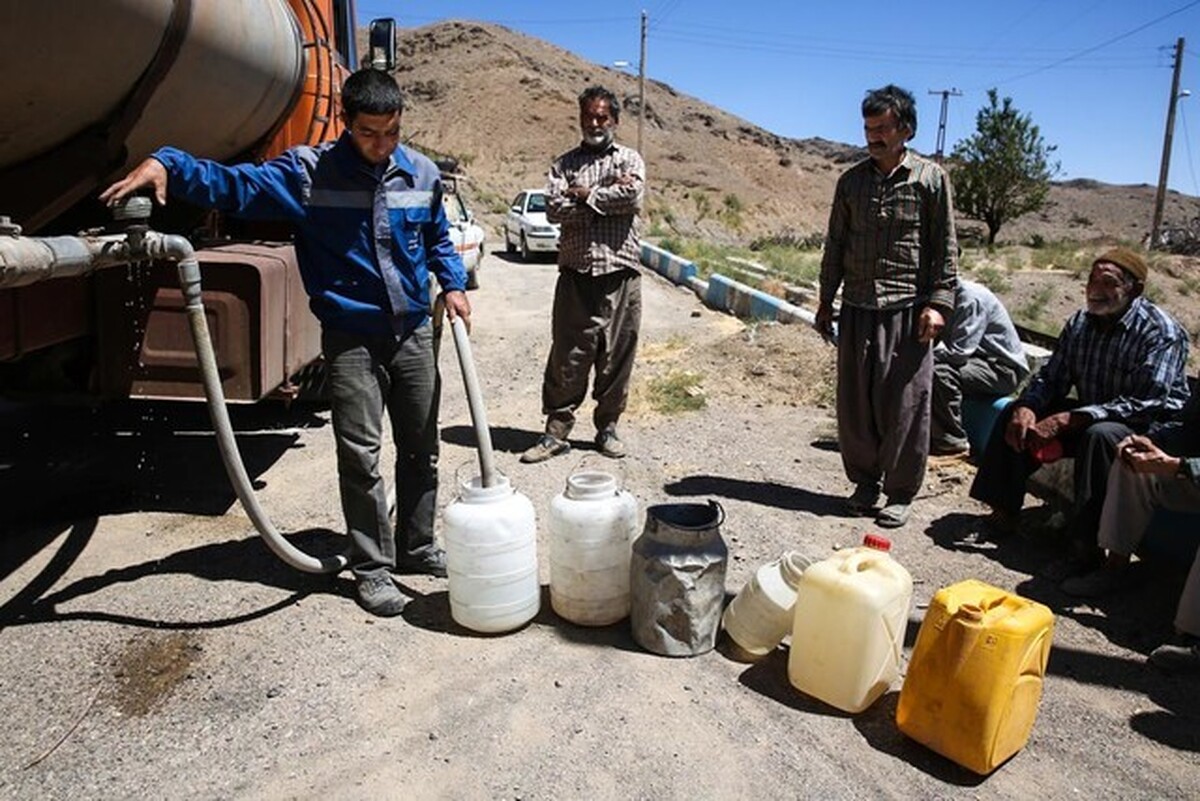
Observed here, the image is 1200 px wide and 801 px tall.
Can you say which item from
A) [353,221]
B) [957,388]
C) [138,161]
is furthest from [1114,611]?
[138,161]

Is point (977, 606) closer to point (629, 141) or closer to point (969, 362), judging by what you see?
point (969, 362)

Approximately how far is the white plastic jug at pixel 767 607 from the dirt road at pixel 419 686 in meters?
0.09

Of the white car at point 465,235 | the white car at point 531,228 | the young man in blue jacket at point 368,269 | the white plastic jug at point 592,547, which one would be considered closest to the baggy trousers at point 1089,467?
the white plastic jug at point 592,547

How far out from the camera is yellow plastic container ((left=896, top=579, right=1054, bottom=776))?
8.32 feet

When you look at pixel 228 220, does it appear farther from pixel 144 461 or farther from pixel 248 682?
pixel 248 682

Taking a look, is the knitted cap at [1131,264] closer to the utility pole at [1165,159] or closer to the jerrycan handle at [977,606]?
the jerrycan handle at [977,606]

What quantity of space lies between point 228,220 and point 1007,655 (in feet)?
13.2

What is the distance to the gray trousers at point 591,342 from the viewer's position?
5277mm

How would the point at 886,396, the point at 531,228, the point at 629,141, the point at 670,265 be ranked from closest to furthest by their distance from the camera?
1. the point at 886,396
2. the point at 670,265
3. the point at 531,228
4. the point at 629,141

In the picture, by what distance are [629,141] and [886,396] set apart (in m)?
56.5

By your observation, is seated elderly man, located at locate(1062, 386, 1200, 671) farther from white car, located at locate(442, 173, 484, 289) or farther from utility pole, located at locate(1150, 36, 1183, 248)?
utility pole, located at locate(1150, 36, 1183, 248)

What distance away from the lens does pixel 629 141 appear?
58625 mm

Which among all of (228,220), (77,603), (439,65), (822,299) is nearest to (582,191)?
(822,299)

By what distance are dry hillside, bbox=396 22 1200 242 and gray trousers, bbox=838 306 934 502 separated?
27.2 meters
